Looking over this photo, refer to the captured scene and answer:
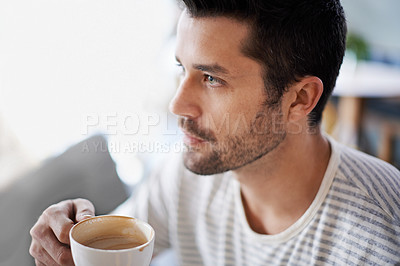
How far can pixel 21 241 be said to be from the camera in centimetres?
118

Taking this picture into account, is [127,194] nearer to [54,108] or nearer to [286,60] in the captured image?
A: [54,108]

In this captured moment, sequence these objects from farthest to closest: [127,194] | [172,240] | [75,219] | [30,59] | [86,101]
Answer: [86,101] < [30,59] < [127,194] < [172,240] < [75,219]

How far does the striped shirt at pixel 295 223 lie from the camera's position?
0.96m

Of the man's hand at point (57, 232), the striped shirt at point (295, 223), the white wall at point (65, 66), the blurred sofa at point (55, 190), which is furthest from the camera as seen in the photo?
the white wall at point (65, 66)

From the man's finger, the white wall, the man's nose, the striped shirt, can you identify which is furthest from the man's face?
the white wall

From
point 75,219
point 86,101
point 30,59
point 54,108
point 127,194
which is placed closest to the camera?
point 75,219

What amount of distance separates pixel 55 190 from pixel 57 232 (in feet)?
1.89

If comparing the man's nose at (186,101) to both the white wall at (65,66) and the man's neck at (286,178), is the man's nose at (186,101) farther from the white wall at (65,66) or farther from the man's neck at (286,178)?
the white wall at (65,66)

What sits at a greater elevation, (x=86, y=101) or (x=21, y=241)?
(x=86, y=101)

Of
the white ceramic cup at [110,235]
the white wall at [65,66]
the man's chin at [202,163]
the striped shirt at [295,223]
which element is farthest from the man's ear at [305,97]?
the white wall at [65,66]

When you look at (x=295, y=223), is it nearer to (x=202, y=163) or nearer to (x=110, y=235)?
(x=202, y=163)

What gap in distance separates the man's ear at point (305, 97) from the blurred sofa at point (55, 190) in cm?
65

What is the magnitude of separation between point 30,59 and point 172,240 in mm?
1086

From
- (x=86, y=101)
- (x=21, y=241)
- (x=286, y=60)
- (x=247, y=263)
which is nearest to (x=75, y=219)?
(x=21, y=241)
